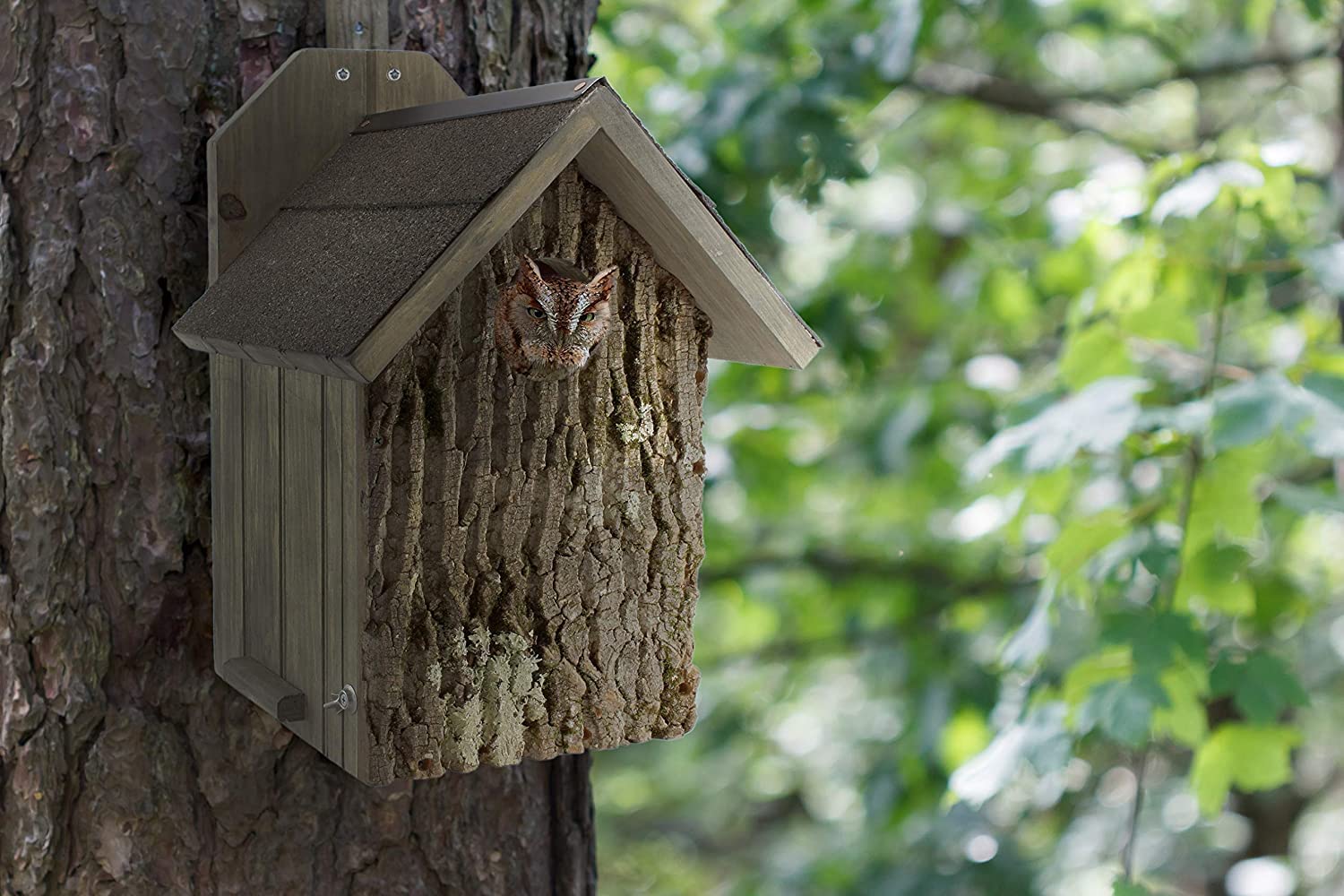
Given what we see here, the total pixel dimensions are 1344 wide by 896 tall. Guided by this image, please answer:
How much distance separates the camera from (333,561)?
1179 millimetres

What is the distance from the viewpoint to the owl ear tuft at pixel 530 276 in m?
1.19

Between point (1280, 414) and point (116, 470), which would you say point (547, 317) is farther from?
point (1280, 414)

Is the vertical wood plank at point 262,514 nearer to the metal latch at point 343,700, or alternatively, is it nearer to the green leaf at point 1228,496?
the metal latch at point 343,700

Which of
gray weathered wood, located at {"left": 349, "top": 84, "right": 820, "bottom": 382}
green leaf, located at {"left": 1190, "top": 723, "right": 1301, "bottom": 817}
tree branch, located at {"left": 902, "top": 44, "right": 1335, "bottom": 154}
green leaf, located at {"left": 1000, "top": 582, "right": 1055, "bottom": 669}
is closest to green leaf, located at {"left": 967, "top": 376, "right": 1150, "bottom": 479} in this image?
green leaf, located at {"left": 1000, "top": 582, "right": 1055, "bottom": 669}

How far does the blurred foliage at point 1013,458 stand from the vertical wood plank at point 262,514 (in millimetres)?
1230

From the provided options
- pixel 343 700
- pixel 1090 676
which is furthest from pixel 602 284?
pixel 1090 676

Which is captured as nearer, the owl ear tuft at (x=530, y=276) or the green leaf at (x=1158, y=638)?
the owl ear tuft at (x=530, y=276)

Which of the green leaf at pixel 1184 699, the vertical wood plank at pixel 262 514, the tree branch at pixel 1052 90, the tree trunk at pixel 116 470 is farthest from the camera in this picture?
the tree branch at pixel 1052 90

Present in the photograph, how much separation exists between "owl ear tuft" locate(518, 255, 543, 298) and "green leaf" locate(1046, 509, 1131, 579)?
1.28 metres

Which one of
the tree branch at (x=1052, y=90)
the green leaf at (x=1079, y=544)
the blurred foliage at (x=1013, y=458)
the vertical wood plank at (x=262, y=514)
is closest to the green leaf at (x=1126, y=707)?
the blurred foliage at (x=1013, y=458)

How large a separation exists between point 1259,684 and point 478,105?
5.12 ft

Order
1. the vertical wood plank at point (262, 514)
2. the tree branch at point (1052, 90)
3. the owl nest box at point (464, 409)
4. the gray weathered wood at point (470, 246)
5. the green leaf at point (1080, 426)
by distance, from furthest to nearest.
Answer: the tree branch at point (1052, 90) → the green leaf at point (1080, 426) → the vertical wood plank at point (262, 514) → the owl nest box at point (464, 409) → the gray weathered wood at point (470, 246)

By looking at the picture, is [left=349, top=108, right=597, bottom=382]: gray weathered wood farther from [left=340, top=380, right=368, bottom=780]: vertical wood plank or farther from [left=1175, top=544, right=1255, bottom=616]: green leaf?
[left=1175, top=544, right=1255, bottom=616]: green leaf

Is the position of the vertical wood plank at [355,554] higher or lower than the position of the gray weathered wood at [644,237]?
lower
